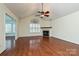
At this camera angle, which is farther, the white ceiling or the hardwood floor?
the white ceiling

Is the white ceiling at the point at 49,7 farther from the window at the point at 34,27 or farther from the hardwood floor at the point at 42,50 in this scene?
the window at the point at 34,27

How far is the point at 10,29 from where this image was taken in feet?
36.3

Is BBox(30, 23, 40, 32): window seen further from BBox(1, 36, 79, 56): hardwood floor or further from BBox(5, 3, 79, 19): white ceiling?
BBox(1, 36, 79, 56): hardwood floor

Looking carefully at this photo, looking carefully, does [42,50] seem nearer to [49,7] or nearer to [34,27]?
[49,7]

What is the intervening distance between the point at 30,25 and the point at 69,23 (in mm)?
7231

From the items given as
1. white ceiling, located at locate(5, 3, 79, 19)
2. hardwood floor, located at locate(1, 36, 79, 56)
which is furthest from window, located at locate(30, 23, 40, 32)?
hardwood floor, located at locate(1, 36, 79, 56)

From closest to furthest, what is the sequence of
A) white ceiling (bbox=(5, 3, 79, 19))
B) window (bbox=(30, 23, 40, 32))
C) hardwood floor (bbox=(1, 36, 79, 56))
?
hardwood floor (bbox=(1, 36, 79, 56)), white ceiling (bbox=(5, 3, 79, 19)), window (bbox=(30, 23, 40, 32))

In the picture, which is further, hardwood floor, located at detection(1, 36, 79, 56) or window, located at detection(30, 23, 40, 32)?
window, located at detection(30, 23, 40, 32)

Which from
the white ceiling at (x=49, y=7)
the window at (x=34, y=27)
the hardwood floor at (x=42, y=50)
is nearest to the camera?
the hardwood floor at (x=42, y=50)

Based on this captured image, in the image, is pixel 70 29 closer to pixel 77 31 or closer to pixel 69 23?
pixel 69 23

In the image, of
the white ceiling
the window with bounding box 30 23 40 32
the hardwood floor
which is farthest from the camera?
the window with bounding box 30 23 40 32

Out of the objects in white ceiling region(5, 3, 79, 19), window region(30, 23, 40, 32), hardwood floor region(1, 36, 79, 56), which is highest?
white ceiling region(5, 3, 79, 19)

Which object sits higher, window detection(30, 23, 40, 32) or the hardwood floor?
window detection(30, 23, 40, 32)

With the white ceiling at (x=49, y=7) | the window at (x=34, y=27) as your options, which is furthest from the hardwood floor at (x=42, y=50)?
the window at (x=34, y=27)
